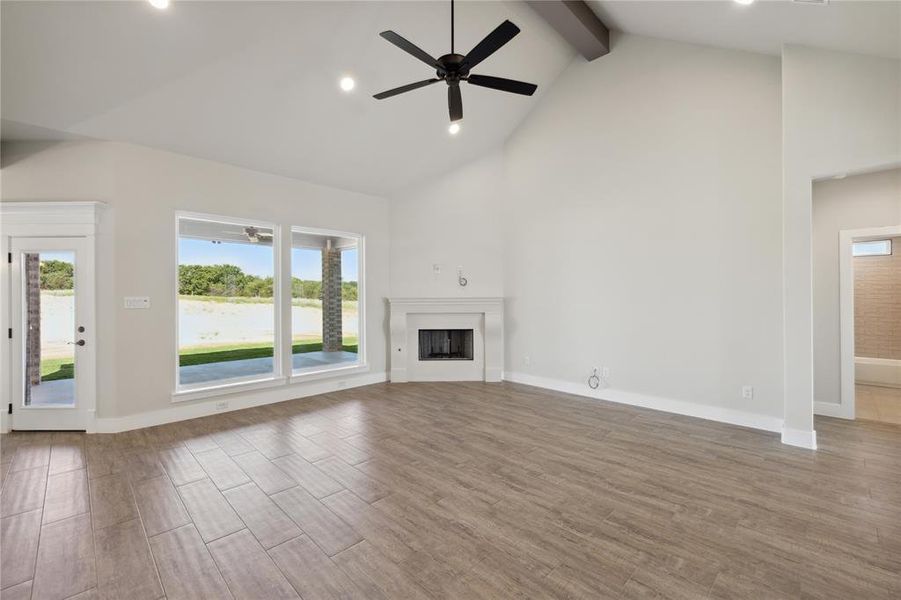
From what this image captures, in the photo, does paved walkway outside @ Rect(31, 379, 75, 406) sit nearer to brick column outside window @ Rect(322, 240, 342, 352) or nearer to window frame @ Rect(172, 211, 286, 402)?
window frame @ Rect(172, 211, 286, 402)

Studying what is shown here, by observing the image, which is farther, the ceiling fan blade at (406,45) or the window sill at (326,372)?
the window sill at (326,372)

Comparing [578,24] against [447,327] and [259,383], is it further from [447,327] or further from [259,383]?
[259,383]

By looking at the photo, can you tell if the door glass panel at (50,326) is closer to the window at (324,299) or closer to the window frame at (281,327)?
the window frame at (281,327)

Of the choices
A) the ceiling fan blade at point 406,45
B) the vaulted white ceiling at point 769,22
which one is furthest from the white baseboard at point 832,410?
the ceiling fan blade at point 406,45

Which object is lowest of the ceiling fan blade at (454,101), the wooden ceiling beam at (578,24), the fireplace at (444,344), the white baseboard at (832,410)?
the white baseboard at (832,410)

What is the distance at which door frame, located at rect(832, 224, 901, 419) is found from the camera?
4211mm

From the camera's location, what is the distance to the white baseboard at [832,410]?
4.23 m

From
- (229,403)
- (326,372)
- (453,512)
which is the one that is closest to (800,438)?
(453,512)

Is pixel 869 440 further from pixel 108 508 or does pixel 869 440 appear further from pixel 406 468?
pixel 108 508

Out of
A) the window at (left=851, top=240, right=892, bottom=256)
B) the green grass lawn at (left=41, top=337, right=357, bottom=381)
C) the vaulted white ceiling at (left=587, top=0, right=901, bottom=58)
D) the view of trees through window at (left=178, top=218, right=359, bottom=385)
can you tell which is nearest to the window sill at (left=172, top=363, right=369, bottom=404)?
the view of trees through window at (left=178, top=218, right=359, bottom=385)

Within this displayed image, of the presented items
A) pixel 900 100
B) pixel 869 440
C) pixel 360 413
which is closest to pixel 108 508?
pixel 360 413

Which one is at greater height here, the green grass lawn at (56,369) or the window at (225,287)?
the window at (225,287)

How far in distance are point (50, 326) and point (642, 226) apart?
6.70 metres

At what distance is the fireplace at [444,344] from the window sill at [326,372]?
3.31ft
